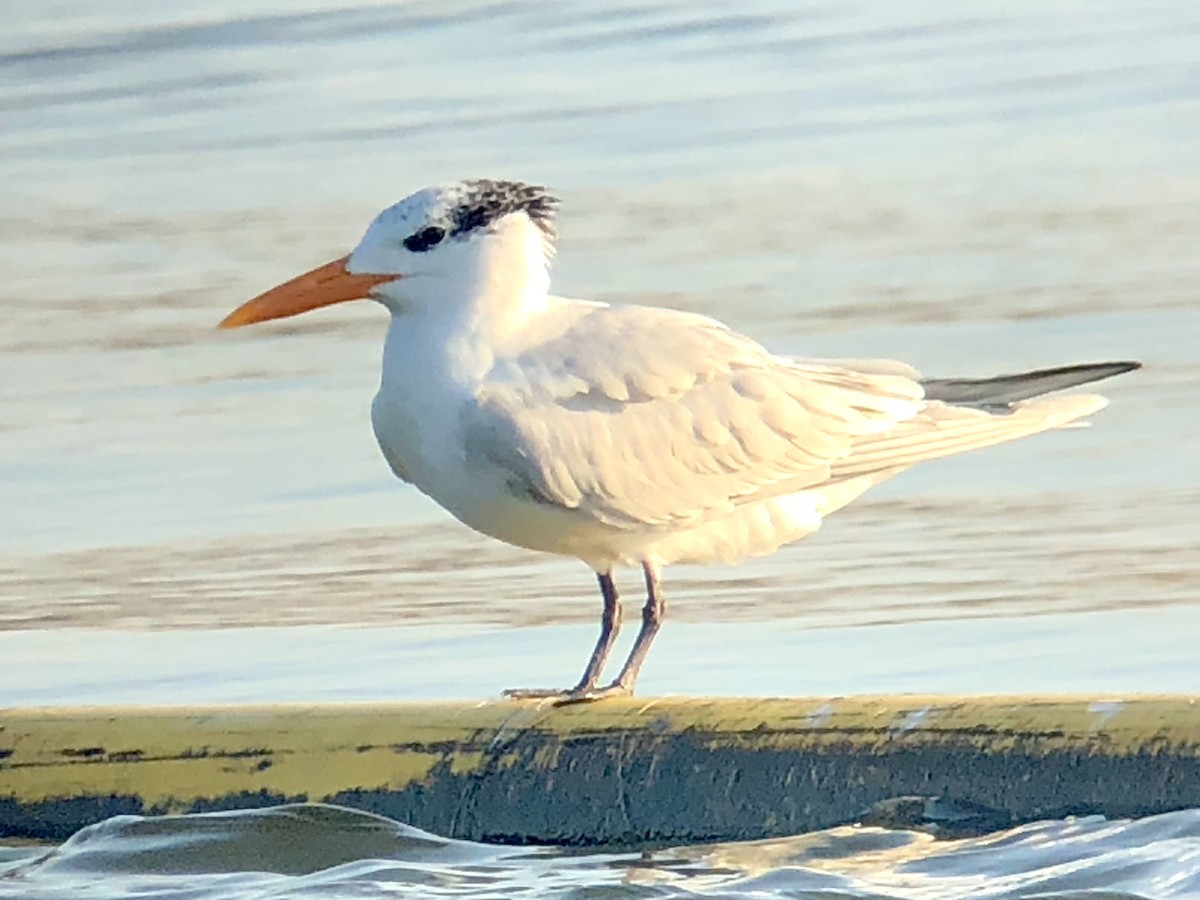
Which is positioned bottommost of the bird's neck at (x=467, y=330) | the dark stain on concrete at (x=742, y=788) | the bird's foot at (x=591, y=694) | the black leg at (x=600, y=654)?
the dark stain on concrete at (x=742, y=788)

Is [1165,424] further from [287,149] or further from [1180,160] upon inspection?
[287,149]

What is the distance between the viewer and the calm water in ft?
24.8

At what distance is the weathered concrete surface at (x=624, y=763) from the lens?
5547 millimetres

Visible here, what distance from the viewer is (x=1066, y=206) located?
12664 millimetres

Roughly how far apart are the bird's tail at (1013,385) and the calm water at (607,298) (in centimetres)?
75

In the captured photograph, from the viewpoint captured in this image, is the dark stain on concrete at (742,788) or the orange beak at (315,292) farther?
the orange beak at (315,292)

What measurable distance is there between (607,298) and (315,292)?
510 cm

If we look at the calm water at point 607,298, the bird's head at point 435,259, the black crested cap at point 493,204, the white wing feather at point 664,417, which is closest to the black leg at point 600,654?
the white wing feather at point 664,417

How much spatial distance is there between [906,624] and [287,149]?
7.58 meters

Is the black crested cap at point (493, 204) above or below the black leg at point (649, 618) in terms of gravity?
above

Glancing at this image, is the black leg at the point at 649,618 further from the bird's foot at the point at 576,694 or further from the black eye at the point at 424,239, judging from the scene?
the black eye at the point at 424,239

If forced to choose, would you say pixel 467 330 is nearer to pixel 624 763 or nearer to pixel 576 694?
pixel 576 694

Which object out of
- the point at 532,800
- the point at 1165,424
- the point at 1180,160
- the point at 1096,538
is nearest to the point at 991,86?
the point at 1180,160

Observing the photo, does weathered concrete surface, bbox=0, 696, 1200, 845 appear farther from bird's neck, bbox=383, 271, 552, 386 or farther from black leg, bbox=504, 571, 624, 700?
bird's neck, bbox=383, 271, 552, 386
